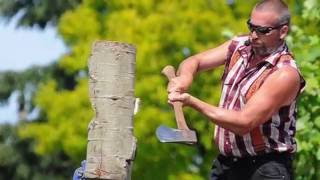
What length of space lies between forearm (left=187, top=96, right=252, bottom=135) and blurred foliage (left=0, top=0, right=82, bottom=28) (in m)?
23.6

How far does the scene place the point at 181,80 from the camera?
18.3ft

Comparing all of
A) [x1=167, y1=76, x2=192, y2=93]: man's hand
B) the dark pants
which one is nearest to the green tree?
the dark pants

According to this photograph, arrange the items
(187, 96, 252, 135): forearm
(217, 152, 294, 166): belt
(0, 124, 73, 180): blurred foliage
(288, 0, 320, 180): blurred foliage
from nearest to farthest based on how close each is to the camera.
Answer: (187, 96, 252, 135): forearm, (217, 152, 294, 166): belt, (288, 0, 320, 180): blurred foliage, (0, 124, 73, 180): blurred foliage

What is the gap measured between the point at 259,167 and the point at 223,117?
0.43 meters

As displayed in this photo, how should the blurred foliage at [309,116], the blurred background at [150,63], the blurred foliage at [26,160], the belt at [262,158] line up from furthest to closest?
the blurred foliage at [26,160]
the blurred background at [150,63]
the blurred foliage at [309,116]
the belt at [262,158]

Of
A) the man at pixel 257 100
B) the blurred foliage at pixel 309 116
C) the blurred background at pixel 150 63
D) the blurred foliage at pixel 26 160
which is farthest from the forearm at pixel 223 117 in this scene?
the blurred foliage at pixel 26 160

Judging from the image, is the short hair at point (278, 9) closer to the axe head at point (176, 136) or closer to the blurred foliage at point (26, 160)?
the axe head at point (176, 136)

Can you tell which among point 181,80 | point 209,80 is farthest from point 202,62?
point 209,80

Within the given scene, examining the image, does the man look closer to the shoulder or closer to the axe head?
the shoulder

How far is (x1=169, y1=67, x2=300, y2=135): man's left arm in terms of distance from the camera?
5383mm

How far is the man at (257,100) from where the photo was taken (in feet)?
17.7

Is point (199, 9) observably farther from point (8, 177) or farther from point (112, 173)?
point (112, 173)

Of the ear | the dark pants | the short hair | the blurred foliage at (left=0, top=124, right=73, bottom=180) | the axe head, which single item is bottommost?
the blurred foliage at (left=0, top=124, right=73, bottom=180)

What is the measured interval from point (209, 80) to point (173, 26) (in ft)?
4.55
